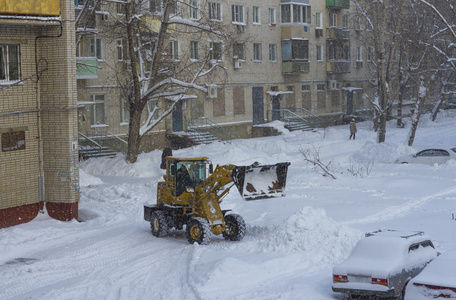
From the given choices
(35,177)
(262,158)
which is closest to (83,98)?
(262,158)

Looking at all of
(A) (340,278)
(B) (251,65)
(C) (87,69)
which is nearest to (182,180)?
(A) (340,278)

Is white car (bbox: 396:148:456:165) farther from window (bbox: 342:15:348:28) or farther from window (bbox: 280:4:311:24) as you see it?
window (bbox: 342:15:348:28)

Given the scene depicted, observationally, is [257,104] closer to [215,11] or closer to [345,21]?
[215,11]

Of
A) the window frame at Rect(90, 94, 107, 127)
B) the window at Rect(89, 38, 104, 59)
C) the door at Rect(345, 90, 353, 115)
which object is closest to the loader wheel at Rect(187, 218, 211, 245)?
the window frame at Rect(90, 94, 107, 127)

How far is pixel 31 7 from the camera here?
19047mm

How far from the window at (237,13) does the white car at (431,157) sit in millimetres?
19520

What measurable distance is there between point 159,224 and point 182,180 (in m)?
1.26

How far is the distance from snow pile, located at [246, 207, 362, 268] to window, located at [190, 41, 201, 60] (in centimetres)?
2848

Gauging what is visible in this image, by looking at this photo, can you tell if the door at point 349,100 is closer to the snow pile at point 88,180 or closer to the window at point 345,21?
the window at point 345,21

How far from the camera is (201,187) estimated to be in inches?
672

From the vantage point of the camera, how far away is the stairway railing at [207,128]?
42.9 metres

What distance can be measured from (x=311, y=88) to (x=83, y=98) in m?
23.8

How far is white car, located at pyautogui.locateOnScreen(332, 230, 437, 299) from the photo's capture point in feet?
36.9

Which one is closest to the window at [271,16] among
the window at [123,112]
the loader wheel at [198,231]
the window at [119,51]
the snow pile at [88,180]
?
the window at [119,51]
